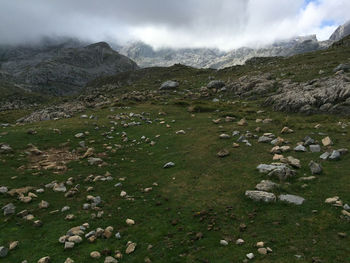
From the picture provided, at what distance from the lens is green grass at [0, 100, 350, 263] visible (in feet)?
27.8

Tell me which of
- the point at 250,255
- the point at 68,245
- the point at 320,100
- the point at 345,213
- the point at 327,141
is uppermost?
the point at 320,100

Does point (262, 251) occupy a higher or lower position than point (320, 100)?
lower

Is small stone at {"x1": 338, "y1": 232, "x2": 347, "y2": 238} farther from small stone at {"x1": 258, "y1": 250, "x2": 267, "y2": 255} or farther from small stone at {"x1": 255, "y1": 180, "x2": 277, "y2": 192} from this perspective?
small stone at {"x1": 255, "y1": 180, "x2": 277, "y2": 192}

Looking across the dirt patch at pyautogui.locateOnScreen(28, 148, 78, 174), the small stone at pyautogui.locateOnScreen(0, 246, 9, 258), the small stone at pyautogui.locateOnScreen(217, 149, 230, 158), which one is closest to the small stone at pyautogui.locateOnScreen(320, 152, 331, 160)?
the small stone at pyautogui.locateOnScreen(217, 149, 230, 158)

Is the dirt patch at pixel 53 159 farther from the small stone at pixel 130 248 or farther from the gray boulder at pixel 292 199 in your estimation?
the gray boulder at pixel 292 199

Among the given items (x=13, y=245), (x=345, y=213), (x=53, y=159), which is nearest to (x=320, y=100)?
(x=345, y=213)

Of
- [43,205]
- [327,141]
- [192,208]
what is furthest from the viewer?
[327,141]

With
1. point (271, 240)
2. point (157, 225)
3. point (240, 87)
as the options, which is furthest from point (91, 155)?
point (240, 87)

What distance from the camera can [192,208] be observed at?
11.3 meters

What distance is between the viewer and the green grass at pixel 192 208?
8.48 metres

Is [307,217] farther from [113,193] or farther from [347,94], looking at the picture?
Result: [347,94]

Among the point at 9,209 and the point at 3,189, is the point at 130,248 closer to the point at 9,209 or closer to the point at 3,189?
the point at 9,209

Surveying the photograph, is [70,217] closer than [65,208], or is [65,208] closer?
[70,217]

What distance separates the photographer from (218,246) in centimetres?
866
